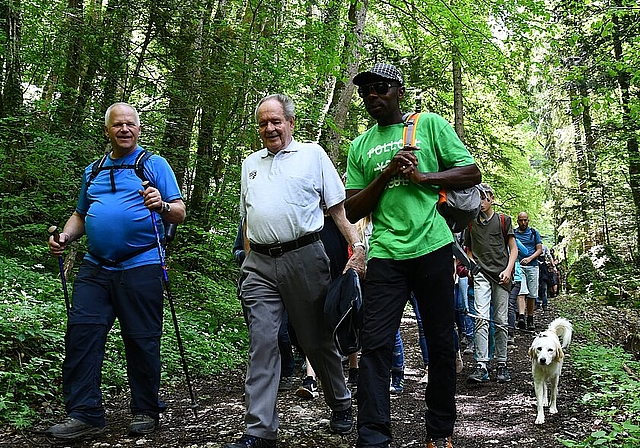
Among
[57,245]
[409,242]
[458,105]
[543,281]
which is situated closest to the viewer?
[409,242]

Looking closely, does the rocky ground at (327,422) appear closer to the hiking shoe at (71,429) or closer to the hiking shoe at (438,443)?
the hiking shoe at (71,429)

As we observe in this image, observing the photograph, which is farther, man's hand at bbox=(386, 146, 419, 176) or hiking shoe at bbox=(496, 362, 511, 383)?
hiking shoe at bbox=(496, 362, 511, 383)

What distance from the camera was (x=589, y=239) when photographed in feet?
80.1

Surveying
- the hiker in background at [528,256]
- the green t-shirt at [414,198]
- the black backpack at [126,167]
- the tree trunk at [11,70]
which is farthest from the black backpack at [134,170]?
the hiker in background at [528,256]

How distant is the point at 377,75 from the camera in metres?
4.25

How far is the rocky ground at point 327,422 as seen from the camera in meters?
4.82

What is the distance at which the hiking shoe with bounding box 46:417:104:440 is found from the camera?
455 centimetres

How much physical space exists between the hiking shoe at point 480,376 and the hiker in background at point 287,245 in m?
3.35

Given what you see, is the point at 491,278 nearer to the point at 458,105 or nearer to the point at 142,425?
the point at 142,425

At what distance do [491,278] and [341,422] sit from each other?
403 cm

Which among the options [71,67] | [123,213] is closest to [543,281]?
[71,67]

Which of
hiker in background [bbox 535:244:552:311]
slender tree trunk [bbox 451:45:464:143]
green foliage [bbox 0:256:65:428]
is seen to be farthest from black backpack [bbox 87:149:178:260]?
slender tree trunk [bbox 451:45:464:143]

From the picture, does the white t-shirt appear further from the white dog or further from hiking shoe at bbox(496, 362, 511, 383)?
hiking shoe at bbox(496, 362, 511, 383)

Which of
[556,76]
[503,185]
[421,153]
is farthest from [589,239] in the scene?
[421,153]
